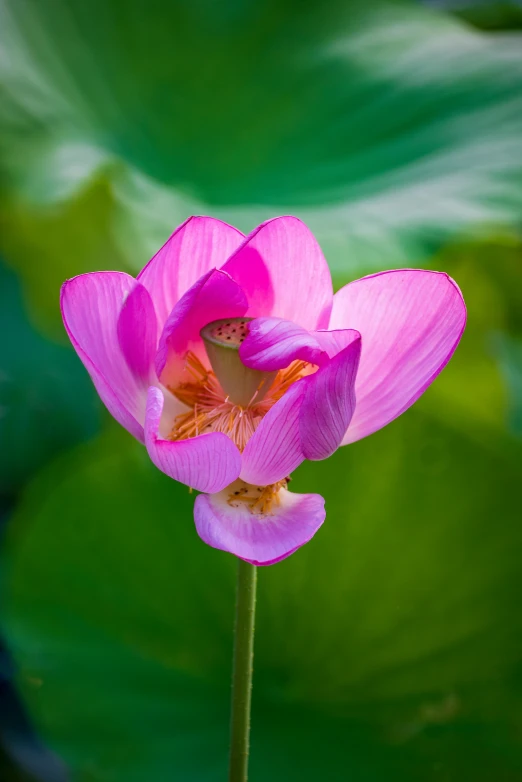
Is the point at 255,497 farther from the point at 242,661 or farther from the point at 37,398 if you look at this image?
the point at 37,398

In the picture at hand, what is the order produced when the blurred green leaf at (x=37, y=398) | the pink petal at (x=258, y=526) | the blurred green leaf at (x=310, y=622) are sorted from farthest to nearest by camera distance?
1. the blurred green leaf at (x=37, y=398)
2. the blurred green leaf at (x=310, y=622)
3. the pink petal at (x=258, y=526)

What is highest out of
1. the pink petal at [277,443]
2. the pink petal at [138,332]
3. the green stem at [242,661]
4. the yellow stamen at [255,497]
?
the pink petal at [138,332]

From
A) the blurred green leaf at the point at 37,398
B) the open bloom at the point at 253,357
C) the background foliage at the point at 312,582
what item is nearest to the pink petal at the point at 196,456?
the open bloom at the point at 253,357

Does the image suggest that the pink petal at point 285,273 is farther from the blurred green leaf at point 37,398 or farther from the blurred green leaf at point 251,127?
the blurred green leaf at point 37,398

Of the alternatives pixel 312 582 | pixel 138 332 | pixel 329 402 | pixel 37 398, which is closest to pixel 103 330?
pixel 138 332

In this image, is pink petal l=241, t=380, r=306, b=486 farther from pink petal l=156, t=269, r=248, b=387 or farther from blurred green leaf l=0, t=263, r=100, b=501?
blurred green leaf l=0, t=263, r=100, b=501

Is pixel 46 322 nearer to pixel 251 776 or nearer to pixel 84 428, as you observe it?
pixel 84 428

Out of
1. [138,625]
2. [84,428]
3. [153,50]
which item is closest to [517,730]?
[138,625]
